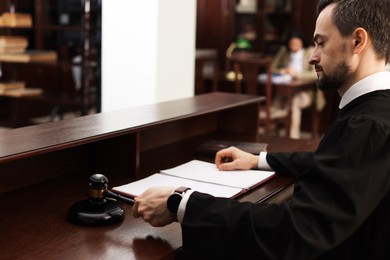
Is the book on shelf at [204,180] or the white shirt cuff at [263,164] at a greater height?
the white shirt cuff at [263,164]

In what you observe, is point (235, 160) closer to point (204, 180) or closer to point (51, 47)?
point (204, 180)

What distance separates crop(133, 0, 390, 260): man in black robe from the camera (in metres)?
1.20

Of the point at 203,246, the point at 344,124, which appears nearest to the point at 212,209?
the point at 203,246

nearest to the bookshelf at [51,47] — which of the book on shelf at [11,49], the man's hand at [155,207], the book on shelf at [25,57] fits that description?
the book on shelf at [25,57]

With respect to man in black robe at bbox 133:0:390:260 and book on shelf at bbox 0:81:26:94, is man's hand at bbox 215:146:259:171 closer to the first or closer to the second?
man in black robe at bbox 133:0:390:260

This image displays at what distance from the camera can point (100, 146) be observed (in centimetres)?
186

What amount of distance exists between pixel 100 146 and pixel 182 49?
1.82 m

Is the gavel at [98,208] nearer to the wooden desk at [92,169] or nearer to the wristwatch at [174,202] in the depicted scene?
the wooden desk at [92,169]

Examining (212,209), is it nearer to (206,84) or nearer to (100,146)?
(100,146)

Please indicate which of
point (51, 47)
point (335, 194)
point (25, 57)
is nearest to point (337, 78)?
point (335, 194)

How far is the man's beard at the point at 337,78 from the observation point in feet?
4.42

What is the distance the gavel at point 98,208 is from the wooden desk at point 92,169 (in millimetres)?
20

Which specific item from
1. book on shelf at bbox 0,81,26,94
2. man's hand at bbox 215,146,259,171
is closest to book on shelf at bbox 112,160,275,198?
man's hand at bbox 215,146,259,171

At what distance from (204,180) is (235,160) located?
0.19m
